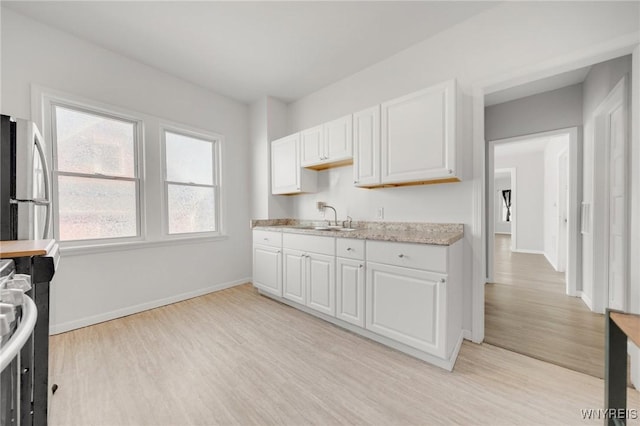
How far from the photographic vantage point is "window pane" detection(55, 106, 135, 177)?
8.11 feet

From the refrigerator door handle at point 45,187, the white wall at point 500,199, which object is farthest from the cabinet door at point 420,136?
the white wall at point 500,199

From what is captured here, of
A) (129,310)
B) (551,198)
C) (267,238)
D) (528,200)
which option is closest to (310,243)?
(267,238)

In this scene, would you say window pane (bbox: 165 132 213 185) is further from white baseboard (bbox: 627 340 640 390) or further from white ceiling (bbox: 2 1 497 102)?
white baseboard (bbox: 627 340 640 390)

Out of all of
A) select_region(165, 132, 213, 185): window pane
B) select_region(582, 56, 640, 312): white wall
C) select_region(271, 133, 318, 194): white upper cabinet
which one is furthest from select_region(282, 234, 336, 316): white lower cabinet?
select_region(582, 56, 640, 312): white wall

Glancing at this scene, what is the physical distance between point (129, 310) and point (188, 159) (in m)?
1.96

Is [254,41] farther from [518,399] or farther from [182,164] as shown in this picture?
[518,399]

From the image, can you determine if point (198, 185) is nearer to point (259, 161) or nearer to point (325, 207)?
point (259, 161)

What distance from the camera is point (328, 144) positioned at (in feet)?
9.57

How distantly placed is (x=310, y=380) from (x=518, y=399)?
129 centimetres

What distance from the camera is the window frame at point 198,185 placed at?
3133mm

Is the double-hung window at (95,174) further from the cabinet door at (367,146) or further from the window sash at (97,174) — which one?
the cabinet door at (367,146)

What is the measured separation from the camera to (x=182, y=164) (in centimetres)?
338

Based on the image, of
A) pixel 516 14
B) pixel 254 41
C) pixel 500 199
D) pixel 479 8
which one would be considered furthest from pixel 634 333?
pixel 500 199

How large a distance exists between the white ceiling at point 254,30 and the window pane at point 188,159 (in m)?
0.84
